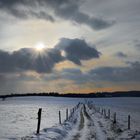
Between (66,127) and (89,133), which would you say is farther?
(66,127)

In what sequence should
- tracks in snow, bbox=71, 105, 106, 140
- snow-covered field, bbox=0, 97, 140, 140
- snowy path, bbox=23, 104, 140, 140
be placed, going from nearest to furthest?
snowy path, bbox=23, 104, 140, 140 → tracks in snow, bbox=71, 105, 106, 140 → snow-covered field, bbox=0, 97, 140, 140

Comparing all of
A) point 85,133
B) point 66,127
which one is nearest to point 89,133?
point 85,133

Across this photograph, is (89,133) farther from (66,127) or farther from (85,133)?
(66,127)

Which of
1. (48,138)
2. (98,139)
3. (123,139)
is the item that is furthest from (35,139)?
(123,139)

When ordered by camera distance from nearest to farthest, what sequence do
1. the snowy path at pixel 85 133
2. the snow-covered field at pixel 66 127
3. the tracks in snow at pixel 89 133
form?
the snowy path at pixel 85 133 → the tracks in snow at pixel 89 133 → the snow-covered field at pixel 66 127

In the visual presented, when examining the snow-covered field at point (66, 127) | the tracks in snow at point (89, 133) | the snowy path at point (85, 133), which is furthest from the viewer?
the snow-covered field at point (66, 127)

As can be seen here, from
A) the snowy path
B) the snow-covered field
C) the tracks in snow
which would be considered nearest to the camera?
the snowy path

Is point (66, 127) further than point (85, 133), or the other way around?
point (66, 127)

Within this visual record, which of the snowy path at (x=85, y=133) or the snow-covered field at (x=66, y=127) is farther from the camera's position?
the snow-covered field at (x=66, y=127)

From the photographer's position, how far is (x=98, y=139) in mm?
19875

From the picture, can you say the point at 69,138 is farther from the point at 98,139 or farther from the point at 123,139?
the point at 123,139

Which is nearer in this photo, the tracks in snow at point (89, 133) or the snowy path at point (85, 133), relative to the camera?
the snowy path at point (85, 133)

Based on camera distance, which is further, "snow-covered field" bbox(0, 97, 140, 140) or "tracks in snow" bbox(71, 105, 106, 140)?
"snow-covered field" bbox(0, 97, 140, 140)

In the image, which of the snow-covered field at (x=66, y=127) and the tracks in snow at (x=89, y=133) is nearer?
the tracks in snow at (x=89, y=133)
